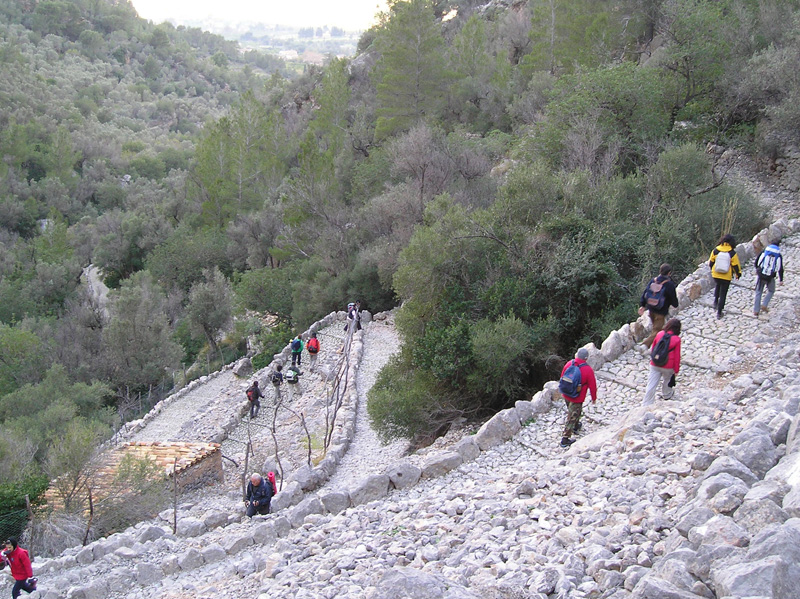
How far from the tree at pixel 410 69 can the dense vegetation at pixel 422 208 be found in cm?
11

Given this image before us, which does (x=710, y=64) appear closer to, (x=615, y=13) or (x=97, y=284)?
(x=615, y=13)

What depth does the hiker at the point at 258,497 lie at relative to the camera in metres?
9.90

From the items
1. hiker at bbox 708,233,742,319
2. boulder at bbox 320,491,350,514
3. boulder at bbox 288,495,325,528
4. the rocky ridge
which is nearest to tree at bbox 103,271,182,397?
the rocky ridge

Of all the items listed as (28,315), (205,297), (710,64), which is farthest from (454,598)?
(28,315)

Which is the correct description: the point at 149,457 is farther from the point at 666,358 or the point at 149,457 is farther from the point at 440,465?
the point at 666,358

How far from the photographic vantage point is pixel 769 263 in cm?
1061

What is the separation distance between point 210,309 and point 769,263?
22.0 meters

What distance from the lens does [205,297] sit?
2748 centimetres

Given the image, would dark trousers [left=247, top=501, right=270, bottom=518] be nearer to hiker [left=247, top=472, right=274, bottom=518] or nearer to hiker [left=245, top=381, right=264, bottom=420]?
hiker [left=247, top=472, right=274, bottom=518]

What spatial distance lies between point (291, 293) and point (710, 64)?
17.4 metres

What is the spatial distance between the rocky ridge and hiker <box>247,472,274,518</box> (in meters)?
0.32

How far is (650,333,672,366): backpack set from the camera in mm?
8430

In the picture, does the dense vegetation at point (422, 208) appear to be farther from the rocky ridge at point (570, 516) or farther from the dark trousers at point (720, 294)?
the rocky ridge at point (570, 516)

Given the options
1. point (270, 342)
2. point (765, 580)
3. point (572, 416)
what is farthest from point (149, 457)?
point (765, 580)
